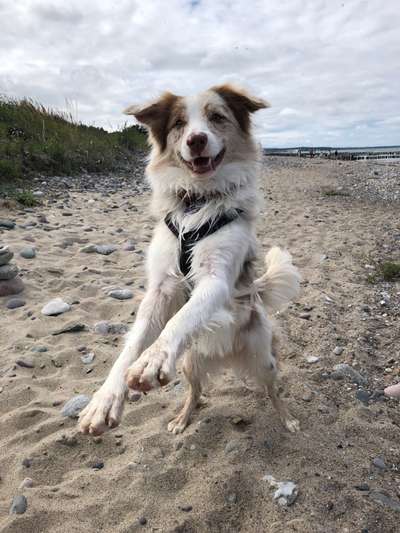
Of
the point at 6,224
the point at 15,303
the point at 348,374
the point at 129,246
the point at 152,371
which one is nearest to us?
the point at 152,371

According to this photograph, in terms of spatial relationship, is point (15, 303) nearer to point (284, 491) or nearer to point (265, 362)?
point (265, 362)

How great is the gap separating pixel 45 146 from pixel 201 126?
10.3 metres

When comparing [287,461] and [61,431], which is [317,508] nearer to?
[287,461]

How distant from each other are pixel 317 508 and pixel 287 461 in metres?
0.38

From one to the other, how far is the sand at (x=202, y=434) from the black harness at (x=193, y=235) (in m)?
1.11

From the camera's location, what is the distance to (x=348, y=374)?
11.1 ft

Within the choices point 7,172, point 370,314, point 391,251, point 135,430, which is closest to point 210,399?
point 135,430

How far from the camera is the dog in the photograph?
2328 millimetres

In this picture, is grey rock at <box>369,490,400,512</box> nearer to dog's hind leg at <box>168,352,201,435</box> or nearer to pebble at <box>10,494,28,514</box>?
dog's hind leg at <box>168,352,201,435</box>

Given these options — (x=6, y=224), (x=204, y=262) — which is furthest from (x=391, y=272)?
(x=6, y=224)

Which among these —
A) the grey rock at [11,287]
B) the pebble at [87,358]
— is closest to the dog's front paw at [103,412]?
the pebble at [87,358]

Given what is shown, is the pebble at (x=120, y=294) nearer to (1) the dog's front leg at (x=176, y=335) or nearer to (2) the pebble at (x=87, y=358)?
(2) the pebble at (x=87, y=358)

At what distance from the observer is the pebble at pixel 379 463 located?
247cm

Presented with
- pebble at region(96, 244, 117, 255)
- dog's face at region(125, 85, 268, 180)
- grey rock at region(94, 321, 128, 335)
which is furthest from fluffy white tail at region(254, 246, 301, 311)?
pebble at region(96, 244, 117, 255)
